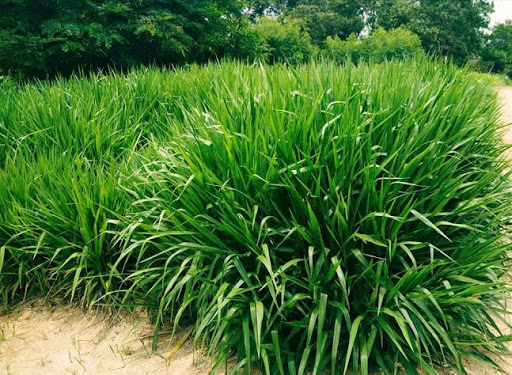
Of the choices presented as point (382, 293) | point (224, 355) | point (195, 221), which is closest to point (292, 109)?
point (195, 221)

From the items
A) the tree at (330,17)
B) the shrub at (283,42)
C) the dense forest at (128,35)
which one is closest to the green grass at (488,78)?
the dense forest at (128,35)

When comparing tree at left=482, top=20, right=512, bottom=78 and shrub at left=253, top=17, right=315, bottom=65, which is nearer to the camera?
shrub at left=253, top=17, right=315, bottom=65

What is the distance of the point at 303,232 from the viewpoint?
2.01m

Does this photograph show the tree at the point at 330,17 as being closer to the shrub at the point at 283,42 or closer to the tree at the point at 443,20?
the tree at the point at 443,20

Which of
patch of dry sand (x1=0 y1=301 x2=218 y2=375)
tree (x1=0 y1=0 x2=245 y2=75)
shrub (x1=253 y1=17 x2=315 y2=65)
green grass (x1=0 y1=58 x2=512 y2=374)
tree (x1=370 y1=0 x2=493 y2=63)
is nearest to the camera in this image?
green grass (x1=0 y1=58 x2=512 y2=374)

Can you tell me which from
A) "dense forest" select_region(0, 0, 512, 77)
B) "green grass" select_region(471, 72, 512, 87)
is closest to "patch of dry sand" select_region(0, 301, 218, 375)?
"dense forest" select_region(0, 0, 512, 77)

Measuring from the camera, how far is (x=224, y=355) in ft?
6.38

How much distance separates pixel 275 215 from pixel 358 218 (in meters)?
0.37

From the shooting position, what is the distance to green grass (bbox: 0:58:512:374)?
1.94m

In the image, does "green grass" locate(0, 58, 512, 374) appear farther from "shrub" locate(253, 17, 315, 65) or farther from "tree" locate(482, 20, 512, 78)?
"tree" locate(482, 20, 512, 78)

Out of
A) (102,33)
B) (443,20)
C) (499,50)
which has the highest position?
(102,33)

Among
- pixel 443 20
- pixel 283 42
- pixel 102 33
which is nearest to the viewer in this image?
pixel 102 33

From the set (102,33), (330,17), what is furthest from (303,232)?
(330,17)

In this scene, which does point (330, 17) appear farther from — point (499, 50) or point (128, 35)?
point (128, 35)
